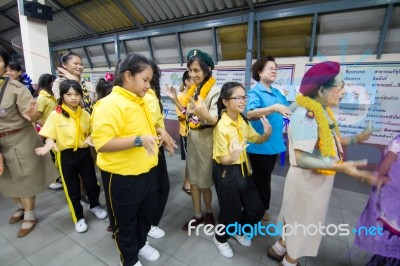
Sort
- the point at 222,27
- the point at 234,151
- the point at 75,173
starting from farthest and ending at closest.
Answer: the point at 222,27, the point at 75,173, the point at 234,151

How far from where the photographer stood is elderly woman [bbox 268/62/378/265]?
1.00 metres

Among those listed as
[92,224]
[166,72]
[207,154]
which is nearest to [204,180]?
[207,154]

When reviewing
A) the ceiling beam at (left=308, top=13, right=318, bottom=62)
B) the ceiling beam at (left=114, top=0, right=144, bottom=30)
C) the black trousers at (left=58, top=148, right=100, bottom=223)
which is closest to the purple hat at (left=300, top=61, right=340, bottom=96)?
the black trousers at (left=58, top=148, right=100, bottom=223)

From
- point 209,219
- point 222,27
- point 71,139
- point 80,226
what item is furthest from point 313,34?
point 80,226

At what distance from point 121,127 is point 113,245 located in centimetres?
117

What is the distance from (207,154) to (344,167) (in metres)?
0.97

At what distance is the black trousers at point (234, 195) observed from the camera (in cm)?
154

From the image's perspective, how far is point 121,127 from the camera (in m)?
1.19

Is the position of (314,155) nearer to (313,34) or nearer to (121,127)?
(121,127)

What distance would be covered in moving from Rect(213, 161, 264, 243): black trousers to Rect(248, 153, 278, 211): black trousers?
24 centimetres

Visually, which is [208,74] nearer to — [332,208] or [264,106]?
[264,106]

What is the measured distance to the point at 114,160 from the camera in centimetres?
125

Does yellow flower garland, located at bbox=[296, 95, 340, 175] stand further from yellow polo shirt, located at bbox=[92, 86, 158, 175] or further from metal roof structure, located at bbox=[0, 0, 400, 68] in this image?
metal roof structure, located at bbox=[0, 0, 400, 68]

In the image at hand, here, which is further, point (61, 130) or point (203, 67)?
point (61, 130)
